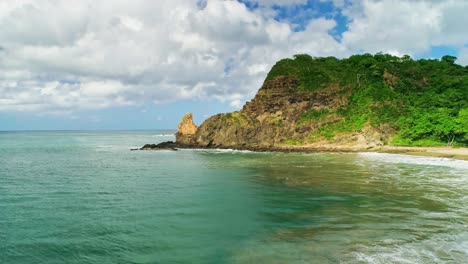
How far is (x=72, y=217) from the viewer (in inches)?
759

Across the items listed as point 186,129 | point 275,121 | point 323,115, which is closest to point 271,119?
point 275,121

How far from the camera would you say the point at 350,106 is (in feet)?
271

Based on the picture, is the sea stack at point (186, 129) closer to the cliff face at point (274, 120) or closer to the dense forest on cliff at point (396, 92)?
the cliff face at point (274, 120)

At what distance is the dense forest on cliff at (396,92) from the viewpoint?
65812 mm

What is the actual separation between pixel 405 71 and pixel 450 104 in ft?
75.6

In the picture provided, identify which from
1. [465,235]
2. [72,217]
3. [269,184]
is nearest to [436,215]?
[465,235]

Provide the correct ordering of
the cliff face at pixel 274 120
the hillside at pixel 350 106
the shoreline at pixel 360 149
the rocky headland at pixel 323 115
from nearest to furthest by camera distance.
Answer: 1. the shoreline at pixel 360 149
2. the hillside at pixel 350 106
3. the rocky headland at pixel 323 115
4. the cliff face at pixel 274 120

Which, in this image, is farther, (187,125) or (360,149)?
(187,125)

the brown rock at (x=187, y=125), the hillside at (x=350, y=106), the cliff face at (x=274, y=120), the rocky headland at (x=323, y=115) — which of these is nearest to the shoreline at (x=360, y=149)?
the rocky headland at (x=323, y=115)

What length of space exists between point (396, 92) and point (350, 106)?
11.9m

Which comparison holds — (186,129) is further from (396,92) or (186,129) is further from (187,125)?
(396,92)

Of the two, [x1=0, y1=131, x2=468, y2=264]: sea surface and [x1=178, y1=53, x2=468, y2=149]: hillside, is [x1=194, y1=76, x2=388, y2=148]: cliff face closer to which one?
[x1=178, y1=53, x2=468, y2=149]: hillside

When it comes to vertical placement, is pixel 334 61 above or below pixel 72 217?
above

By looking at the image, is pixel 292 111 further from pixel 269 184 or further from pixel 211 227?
pixel 211 227
